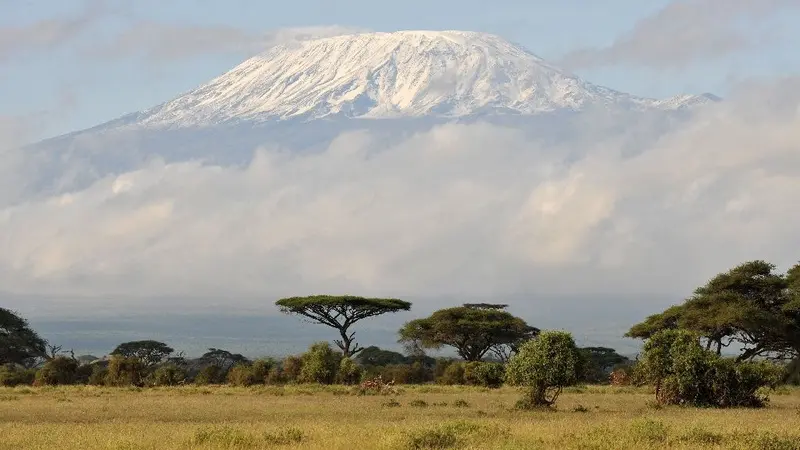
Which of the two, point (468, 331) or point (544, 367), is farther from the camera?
point (468, 331)

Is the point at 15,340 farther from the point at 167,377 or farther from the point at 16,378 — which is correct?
the point at 167,377

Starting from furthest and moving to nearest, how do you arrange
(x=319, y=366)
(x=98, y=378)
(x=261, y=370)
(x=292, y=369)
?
(x=292, y=369) → (x=261, y=370) → (x=98, y=378) → (x=319, y=366)

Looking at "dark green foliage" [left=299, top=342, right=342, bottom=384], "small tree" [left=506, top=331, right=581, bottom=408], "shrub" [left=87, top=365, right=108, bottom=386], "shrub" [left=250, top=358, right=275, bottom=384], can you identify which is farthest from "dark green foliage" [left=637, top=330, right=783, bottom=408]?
"shrub" [left=87, top=365, right=108, bottom=386]

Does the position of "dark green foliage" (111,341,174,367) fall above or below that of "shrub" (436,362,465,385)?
above

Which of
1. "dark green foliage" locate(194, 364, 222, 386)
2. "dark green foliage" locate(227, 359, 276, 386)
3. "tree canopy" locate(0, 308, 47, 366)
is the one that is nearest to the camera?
"dark green foliage" locate(227, 359, 276, 386)

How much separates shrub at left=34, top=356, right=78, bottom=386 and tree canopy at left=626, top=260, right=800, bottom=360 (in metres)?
37.8

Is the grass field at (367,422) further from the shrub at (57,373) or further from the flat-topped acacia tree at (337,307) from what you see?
the flat-topped acacia tree at (337,307)

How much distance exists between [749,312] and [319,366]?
962 inches

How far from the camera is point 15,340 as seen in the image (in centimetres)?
8412

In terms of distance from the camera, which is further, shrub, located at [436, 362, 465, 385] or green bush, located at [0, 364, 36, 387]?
green bush, located at [0, 364, 36, 387]

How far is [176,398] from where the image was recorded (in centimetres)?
4422

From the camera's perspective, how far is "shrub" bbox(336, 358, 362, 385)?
199ft

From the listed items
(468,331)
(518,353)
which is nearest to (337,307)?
(468,331)

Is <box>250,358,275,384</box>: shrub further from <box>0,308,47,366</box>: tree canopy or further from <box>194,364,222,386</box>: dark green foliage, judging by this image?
<box>0,308,47,366</box>: tree canopy
